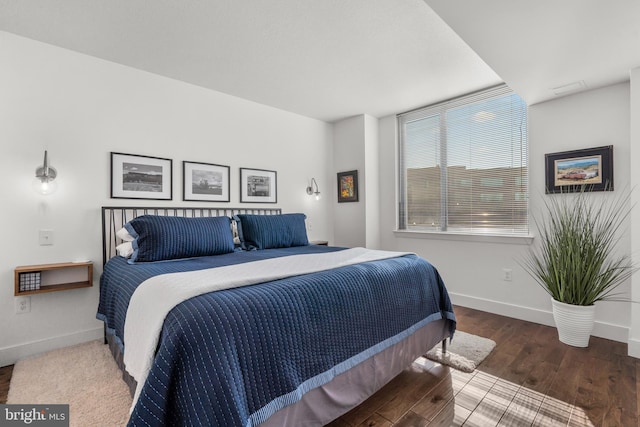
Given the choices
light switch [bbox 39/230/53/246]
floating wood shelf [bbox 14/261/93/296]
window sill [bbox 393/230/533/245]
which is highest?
light switch [bbox 39/230/53/246]

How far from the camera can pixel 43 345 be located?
2436 mm

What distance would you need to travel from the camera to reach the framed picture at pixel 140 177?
2775 millimetres

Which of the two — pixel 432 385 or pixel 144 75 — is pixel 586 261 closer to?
pixel 432 385

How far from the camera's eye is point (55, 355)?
2.38 meters

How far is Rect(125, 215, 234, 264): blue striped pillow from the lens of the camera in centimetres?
232

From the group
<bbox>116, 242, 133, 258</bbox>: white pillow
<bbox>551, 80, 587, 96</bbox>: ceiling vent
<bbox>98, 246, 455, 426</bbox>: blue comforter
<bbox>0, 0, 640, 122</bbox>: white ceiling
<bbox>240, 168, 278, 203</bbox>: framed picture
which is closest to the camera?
<bbox>98, 246, 455, 426</bbox>: blue comforter

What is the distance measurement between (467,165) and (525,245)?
42.9 inches

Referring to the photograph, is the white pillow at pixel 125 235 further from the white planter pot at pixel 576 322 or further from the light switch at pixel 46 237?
the white planter pot at pixel 576 322

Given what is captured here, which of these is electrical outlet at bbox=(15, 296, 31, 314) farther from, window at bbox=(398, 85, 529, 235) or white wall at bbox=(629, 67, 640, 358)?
white wall at bbox=(629, 67, 640, 358)

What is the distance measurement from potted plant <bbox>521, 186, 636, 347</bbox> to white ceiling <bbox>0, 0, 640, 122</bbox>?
3.59 ft

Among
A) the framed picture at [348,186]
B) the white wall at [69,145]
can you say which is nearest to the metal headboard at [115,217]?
the white wall at [69,145]

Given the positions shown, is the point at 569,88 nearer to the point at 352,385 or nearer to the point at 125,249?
the point at 352,385

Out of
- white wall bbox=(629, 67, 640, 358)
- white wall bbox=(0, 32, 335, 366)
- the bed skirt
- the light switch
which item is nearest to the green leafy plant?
white wall bbox=(629, 67, 640, 358)

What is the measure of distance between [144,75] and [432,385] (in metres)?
3.58
